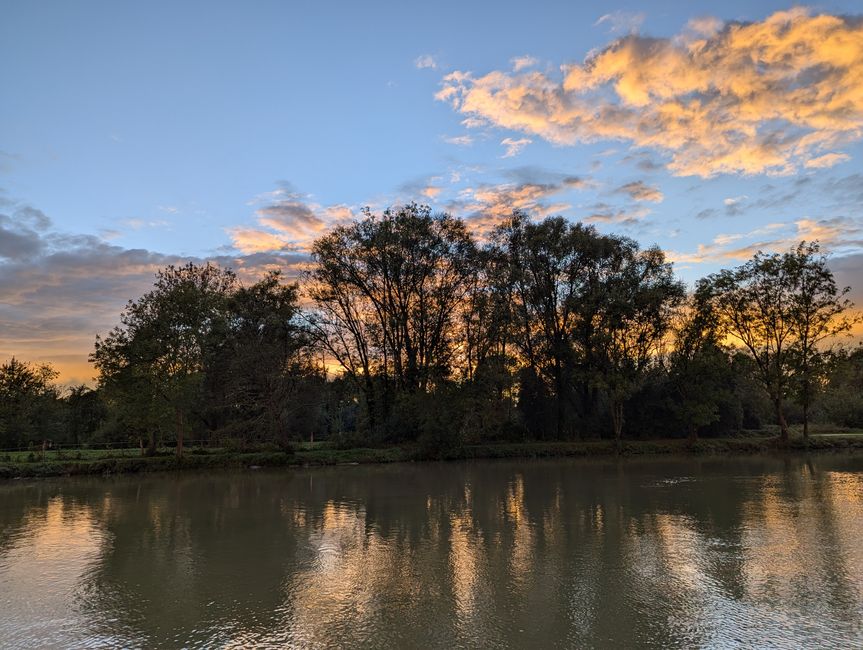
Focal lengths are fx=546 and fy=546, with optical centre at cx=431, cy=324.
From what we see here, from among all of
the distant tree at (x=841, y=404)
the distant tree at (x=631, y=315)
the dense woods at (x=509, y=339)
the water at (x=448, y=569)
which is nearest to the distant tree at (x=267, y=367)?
the dense woods at (x=509, y=339)

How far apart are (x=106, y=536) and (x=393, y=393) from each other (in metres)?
30.9

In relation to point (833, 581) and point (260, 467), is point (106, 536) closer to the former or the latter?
point (833, 581)

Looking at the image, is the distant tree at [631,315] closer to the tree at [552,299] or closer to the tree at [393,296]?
the tree at [552,299]

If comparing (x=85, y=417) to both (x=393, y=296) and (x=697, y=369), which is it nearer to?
(x=393, y=296)

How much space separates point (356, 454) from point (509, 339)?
1489cm

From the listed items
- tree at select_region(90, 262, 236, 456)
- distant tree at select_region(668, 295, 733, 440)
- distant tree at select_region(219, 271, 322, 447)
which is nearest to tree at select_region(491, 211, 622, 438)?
distant tree at select_region(668, 295, 733, 440)

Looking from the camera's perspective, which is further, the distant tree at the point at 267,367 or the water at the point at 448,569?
the distant tree at the point at 267,367

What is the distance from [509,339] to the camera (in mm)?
43438

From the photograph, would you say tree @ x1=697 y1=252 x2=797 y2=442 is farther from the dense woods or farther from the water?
the water

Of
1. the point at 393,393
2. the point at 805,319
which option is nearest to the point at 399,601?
the point at 393,393

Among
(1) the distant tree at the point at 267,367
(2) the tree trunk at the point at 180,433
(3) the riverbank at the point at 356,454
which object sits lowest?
(3) the riverbank at the point at 356,454

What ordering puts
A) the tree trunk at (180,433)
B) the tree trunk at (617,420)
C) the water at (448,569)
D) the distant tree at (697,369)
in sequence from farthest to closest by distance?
the distant tree at (697,369)
the tree trunk at (617,420)
the tree trunk at (180,433)
the water at (448,569)

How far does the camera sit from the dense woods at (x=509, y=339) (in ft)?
134

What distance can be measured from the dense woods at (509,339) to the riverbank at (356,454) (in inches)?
67.1
